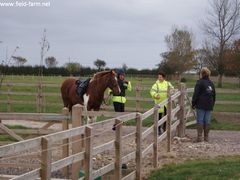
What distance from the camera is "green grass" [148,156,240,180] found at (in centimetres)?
814

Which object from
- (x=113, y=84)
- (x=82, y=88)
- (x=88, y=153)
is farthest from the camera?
(x=82, y=88)

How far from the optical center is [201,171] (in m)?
8.49

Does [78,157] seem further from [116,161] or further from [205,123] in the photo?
[205,123]

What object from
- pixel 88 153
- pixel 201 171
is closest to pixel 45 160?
pixel 88 153

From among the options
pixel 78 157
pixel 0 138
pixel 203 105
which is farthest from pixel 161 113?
pixel 78 157

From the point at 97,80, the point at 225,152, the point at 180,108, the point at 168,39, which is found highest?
the point at 168,39

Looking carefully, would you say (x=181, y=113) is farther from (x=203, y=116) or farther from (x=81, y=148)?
(x=81, y=148)

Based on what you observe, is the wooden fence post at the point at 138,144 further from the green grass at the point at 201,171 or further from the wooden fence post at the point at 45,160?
the wooden fence post at the point at 45,160

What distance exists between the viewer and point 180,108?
13.1m

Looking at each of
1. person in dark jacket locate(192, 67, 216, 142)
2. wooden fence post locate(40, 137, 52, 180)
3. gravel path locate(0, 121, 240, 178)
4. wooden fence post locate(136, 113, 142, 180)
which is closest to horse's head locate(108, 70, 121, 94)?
gravel path locate(0, 121, 240, 178)

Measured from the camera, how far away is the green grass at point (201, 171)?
8141 mm

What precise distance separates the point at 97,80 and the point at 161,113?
2358mm

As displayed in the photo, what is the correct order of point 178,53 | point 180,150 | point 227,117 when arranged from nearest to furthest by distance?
1. point 180,150
2. point 227,117
3. point 178,53

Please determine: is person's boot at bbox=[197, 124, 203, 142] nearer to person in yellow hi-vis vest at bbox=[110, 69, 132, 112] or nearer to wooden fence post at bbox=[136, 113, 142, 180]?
person in yellow hi-vis vest at bbox=[110, 69, 132, 112]
